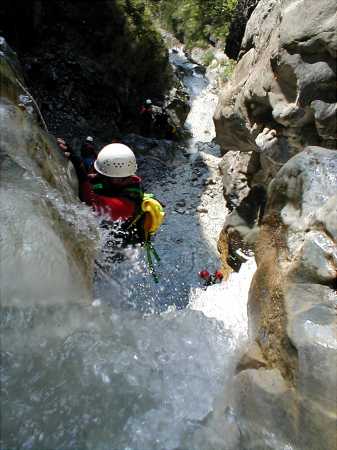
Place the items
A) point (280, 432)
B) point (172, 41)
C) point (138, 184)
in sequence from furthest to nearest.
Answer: point (172, 41)
point (138, 184)
point (280, 432)

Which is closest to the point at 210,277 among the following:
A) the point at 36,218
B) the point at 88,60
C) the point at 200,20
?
the point at 36,218

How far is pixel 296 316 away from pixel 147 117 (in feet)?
36.5

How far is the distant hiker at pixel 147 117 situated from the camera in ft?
43.0

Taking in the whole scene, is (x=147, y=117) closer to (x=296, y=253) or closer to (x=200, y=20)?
(x=296, y=253)

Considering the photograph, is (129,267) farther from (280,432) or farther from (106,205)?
(280,432)

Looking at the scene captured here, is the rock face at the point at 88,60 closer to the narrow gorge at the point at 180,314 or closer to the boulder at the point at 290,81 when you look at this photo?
the boulder at the point at 290,81

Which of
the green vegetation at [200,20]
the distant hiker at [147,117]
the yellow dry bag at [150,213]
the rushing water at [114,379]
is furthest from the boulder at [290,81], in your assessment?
the green vegetation at [200,20]

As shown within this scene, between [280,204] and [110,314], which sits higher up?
[280,204]

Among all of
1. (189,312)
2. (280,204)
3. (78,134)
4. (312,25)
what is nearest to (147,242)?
(189,312)

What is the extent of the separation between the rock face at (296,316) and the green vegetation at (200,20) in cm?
1881

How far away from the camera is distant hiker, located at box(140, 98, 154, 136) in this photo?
516 inches

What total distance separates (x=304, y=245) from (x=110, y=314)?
1576 mm

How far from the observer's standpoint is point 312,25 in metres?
6.17

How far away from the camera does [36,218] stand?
2875mm
